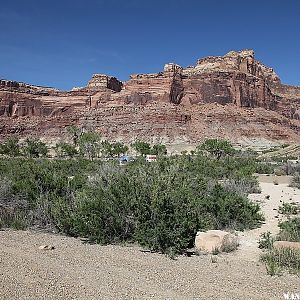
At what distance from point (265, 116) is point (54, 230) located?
10377 cm

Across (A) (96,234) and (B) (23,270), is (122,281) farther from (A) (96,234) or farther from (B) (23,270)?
(A) (96,234)

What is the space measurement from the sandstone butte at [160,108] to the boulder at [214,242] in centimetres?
8005

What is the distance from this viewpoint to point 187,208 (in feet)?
28.5

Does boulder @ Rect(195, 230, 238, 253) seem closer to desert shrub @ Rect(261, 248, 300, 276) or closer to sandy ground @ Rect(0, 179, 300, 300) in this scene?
sandy ground @ Rect(0, 179, 300, 300)

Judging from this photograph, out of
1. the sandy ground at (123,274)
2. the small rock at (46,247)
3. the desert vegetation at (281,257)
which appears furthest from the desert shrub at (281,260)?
the small rock at (46,247)

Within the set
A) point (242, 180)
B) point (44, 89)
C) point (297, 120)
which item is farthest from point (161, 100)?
A: point (242, 180)

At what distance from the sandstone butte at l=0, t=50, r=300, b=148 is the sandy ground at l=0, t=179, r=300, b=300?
80.9 m

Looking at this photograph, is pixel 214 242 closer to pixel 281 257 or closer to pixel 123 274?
pixel 281 257

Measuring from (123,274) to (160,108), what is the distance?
306ft

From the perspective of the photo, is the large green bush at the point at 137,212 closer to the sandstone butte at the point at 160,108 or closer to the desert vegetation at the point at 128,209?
the desert vegetation at the point at 128,209

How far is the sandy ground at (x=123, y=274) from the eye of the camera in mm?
5543

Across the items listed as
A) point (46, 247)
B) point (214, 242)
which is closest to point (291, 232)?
point (214, 242)

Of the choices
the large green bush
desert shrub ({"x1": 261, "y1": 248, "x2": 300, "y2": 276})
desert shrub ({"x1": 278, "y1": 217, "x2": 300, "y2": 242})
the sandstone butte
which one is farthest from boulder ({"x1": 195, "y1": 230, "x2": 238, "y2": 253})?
the sandstone butte

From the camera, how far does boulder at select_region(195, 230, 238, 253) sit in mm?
8406
